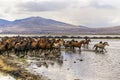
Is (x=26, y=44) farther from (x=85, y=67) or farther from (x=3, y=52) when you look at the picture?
(x=85, y=67)

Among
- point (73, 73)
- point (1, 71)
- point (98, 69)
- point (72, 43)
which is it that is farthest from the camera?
point (72, 43)

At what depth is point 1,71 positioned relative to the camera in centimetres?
2252

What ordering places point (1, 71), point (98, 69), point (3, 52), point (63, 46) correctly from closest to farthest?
point (1, 71) < point (98, 69) < point (3, 52) < point (63, 46)

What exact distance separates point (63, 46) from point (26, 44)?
16.6m

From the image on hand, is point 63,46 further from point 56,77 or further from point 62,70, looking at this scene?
point 56,77

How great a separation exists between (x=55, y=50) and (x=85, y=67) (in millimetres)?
12713

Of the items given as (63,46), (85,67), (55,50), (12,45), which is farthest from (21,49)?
(63,46)

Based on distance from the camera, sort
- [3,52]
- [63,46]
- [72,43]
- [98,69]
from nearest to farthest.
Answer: [98,69] → [3,52] → [72,43] → [63,46]

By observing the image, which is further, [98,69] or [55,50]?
[55,50]

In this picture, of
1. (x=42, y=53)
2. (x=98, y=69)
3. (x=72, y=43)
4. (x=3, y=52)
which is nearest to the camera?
(x=98, y=69)

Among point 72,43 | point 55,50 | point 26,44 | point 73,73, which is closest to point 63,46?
point 72,43

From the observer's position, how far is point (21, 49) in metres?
37.8

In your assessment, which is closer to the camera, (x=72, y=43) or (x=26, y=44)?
(x=26, y=44)

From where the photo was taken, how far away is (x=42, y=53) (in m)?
39.2
